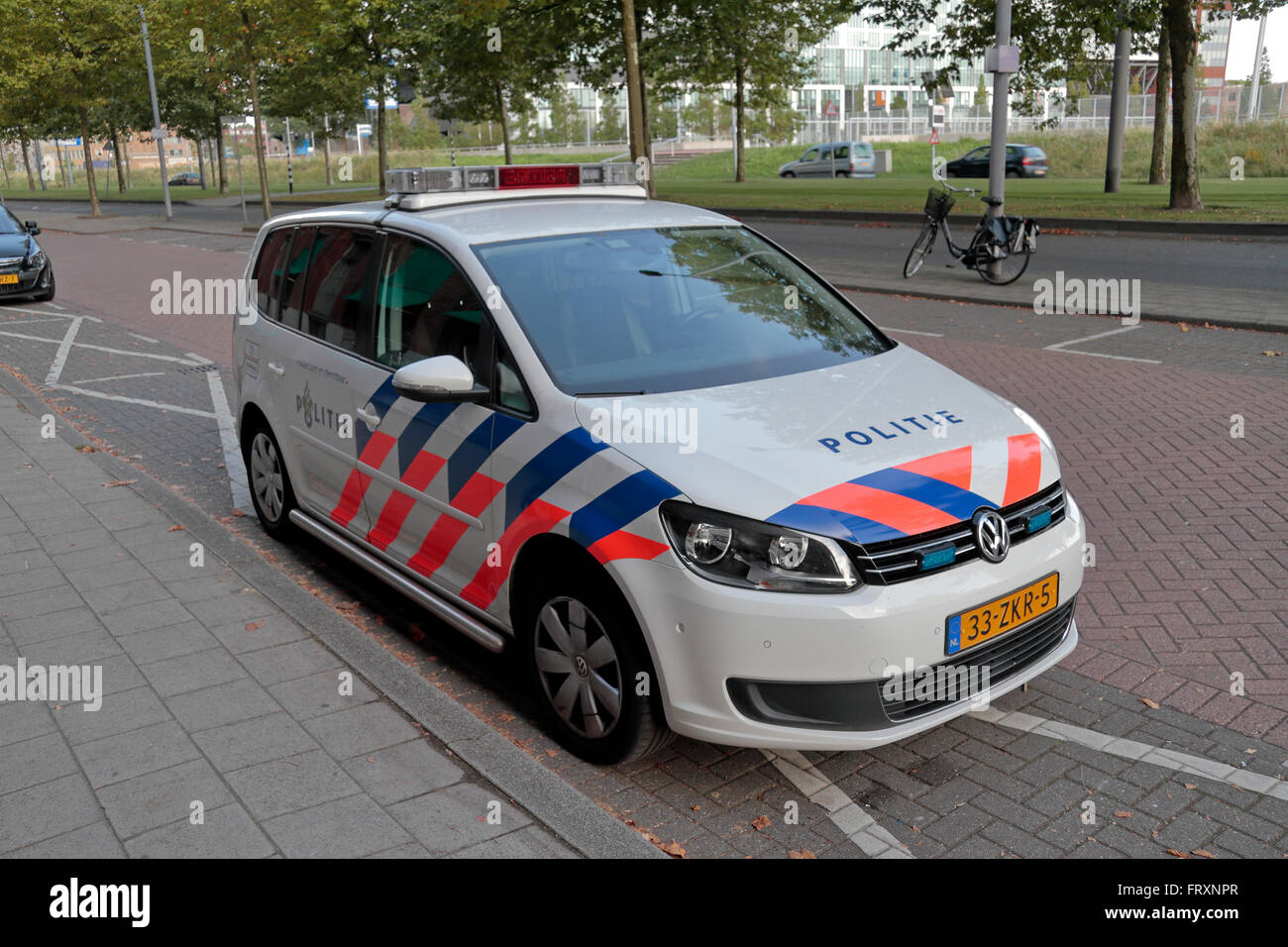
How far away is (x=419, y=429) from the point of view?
4.37 meters

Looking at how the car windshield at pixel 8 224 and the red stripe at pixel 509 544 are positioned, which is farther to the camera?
the car windshield at pixel 8 224

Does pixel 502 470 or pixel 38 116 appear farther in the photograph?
pixel 38 116

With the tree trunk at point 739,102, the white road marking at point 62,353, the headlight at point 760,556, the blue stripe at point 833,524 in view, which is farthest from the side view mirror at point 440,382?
the tree trunk at point 739,102

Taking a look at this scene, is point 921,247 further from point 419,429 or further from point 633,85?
point 419,429

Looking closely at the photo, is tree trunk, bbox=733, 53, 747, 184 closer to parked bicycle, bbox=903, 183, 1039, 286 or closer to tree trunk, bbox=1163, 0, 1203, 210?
tree trunk, bbox=1163, 0, 1203, 210

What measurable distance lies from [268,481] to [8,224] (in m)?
15.1

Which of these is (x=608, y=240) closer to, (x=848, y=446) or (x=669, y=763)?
(x=848, y=446)

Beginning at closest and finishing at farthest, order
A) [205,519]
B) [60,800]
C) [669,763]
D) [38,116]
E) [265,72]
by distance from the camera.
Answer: [60,800], [669,763], [205,519], [265,72], [38,116]

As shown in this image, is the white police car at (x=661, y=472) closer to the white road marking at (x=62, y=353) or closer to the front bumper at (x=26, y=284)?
the white road marking at (x=62, y=353)

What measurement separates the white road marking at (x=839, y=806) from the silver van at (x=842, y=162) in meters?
45.2

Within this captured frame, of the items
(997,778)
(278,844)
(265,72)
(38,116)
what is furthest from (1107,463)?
(38,116)

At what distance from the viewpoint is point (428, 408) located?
170 inches

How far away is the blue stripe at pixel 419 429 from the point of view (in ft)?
13.9

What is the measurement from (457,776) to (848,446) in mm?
1581
